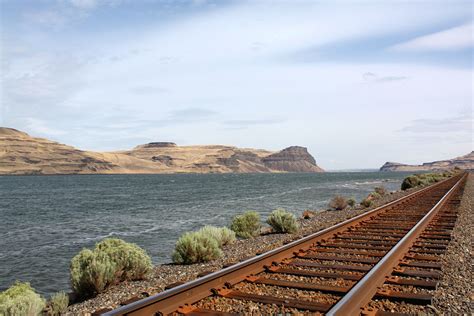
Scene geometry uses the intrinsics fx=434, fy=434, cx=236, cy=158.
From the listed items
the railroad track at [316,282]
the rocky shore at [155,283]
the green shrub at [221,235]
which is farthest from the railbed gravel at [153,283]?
the railroad track at [316,282]

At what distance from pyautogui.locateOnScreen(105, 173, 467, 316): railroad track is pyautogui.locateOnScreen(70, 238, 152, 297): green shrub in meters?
3.36

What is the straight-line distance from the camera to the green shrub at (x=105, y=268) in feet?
29.1

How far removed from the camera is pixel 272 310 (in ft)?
17.3

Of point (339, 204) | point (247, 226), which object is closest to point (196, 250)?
point (247, 226)

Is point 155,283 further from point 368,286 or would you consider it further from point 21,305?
point 368,286

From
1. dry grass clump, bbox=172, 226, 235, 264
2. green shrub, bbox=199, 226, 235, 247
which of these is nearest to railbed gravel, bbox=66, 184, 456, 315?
dry grass clump, bbox=172, 226, 235, 264

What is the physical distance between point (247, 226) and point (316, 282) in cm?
1025

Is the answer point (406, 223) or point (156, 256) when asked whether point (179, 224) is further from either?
point (406, 223)

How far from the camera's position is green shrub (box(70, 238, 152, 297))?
8.88m

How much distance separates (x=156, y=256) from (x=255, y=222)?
3.99 meters

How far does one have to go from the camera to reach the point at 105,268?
29.3 feet

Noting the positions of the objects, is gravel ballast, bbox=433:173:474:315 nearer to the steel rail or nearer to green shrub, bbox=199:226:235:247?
the steel rail

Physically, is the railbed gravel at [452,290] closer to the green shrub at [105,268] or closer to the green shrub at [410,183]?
the green shrub at [105,268]

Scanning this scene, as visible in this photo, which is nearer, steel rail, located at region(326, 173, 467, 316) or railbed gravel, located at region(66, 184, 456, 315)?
steel rail, located at region(326, 173, 467, 316)
